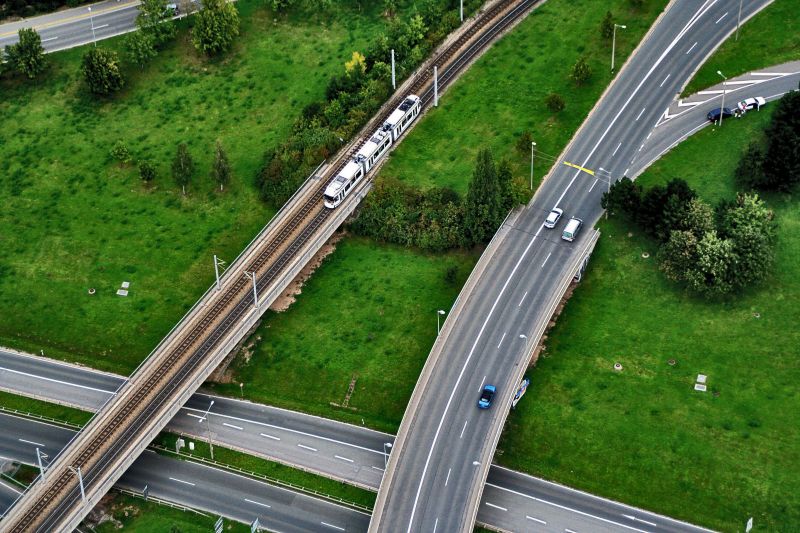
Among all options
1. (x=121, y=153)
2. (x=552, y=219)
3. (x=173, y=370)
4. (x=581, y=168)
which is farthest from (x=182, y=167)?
(x=581, y=168)

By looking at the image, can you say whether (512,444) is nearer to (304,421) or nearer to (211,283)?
(304,421)

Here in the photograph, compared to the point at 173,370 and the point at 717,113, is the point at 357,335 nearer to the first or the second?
the point at 173,370

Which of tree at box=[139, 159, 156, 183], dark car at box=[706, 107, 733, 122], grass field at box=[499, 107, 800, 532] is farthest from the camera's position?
tree at box=[139, 159, 156, 183]

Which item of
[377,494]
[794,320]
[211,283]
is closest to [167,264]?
[211,283]

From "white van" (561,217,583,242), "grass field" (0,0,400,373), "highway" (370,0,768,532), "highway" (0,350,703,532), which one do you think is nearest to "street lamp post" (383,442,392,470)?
"highway" (0,350,703,532)

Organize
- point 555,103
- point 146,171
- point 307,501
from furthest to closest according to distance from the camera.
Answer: point 146,171
point 555,103
point 307,501

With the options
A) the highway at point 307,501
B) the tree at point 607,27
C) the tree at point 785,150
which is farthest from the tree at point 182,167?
the tree at point 785,150

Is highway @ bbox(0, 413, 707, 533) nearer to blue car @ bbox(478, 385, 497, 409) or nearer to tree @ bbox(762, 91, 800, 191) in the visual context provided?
blue car @ bbox(478, 385, 497, 409)
